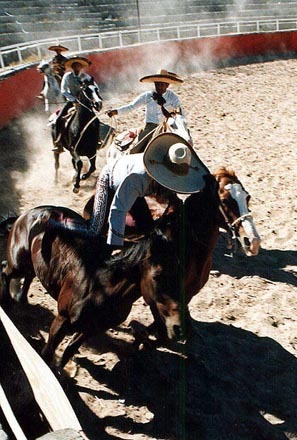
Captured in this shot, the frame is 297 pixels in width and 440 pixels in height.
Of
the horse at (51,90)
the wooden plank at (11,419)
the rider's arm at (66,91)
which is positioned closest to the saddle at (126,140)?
the rider's arm at (66,91)

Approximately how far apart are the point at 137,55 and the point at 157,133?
580 inches

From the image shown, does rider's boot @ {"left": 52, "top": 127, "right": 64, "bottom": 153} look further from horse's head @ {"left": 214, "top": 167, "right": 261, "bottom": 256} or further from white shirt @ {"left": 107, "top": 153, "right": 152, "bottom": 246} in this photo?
horse's head @ {"left": 214, "top": 167, "right": 261, "bottom": 256}

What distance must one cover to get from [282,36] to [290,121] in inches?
405

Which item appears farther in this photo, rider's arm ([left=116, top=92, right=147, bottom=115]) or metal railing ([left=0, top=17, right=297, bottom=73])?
metal railing ([left=0, top=17, right=297, bottom=73])

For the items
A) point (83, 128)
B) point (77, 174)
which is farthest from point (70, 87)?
point (77, 174)

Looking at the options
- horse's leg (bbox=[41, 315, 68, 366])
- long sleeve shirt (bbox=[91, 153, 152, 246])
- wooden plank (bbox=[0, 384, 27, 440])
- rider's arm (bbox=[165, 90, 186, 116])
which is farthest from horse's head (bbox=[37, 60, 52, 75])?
wooden plank (bbox=[0, 384, 27, 440])

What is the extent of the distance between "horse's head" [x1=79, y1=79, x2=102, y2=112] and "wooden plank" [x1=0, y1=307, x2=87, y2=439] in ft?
20.0

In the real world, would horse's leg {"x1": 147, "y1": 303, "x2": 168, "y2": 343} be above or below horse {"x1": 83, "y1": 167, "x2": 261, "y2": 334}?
below

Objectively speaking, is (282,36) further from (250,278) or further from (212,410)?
(212,410)

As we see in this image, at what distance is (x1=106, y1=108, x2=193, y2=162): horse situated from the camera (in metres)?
5.92

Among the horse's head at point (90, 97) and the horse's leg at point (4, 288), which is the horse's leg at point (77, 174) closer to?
the horse's head at point (90, 97)

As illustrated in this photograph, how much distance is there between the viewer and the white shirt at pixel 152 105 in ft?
23.1

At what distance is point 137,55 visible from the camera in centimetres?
1989

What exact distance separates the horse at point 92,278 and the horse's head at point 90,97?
15.4 ft
